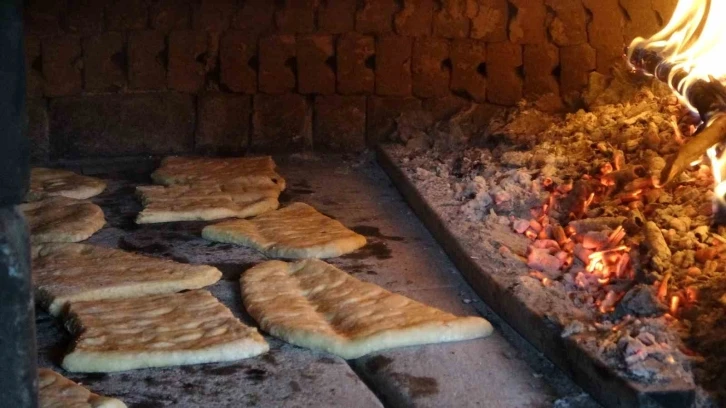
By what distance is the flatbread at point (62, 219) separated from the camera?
396 centimetres

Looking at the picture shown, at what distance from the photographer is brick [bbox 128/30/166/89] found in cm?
536

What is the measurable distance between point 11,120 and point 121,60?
3.63m

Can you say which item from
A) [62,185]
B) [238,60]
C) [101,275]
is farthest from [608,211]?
[62,185]

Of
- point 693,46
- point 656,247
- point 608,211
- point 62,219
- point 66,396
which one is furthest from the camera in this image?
Result: point 693,46

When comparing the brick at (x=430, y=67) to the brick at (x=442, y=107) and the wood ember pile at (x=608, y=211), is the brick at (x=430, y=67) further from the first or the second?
the wood ember pile at (x=608, y=211)

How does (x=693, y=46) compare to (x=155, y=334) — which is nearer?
(x=155, y=334)

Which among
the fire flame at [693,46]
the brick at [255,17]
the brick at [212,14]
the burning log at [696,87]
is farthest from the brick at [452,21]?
the burning log at [696,87]

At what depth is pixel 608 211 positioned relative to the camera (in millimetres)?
3686

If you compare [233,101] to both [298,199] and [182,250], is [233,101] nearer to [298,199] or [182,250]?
[298,199]

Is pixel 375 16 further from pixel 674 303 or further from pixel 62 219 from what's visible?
pixel 674 303

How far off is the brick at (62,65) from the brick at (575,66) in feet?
9.04

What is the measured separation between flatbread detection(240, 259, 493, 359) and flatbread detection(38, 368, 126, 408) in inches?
26.4

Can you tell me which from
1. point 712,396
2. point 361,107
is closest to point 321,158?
point 361,107

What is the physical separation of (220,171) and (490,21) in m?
1.78
